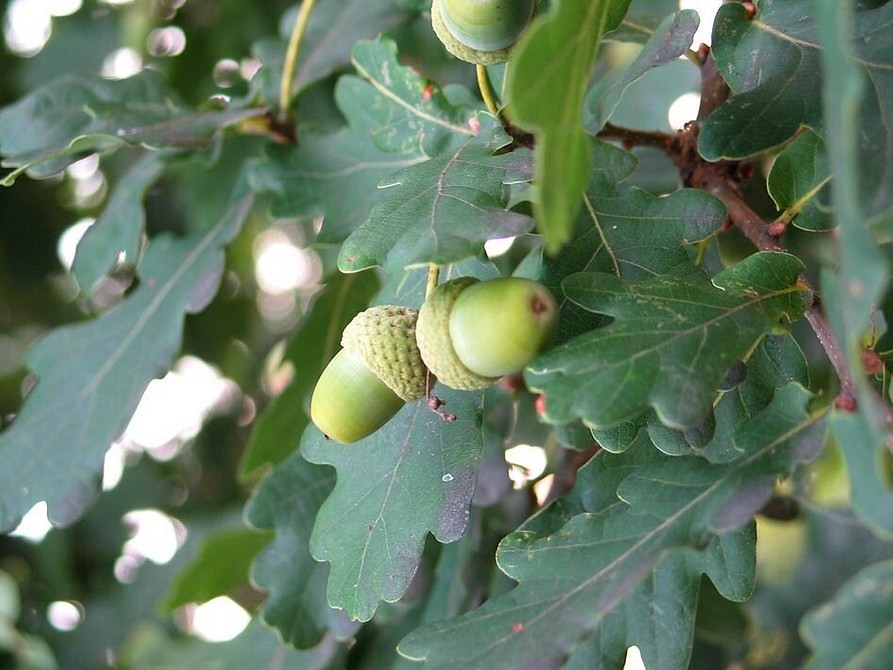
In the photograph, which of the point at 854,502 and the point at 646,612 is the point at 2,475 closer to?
the point at 646,612

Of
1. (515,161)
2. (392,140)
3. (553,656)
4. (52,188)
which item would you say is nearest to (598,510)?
(553,656)

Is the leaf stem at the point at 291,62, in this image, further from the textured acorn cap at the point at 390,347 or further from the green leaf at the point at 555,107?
the green leaf at the point at 555,107

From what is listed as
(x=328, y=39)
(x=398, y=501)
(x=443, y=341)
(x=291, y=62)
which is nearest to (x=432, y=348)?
(x=443, y=341)

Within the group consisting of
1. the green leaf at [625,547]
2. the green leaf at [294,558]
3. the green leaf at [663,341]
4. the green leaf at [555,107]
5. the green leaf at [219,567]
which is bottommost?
the green leaf at [219,567]

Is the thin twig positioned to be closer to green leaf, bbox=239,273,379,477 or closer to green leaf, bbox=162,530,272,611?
green leaf, bbox=239,273,379,477

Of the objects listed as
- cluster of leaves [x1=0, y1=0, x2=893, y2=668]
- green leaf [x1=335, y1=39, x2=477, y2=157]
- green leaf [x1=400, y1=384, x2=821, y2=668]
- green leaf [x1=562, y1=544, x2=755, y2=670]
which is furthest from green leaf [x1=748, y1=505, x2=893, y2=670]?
green leaf [x1=335, y1=39, x2=477, y2=157]

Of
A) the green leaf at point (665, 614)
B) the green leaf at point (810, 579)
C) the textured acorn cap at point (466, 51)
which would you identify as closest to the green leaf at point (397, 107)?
the textured acorn cap at point (466, 51)

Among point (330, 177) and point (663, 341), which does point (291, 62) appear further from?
point (663, 341)
